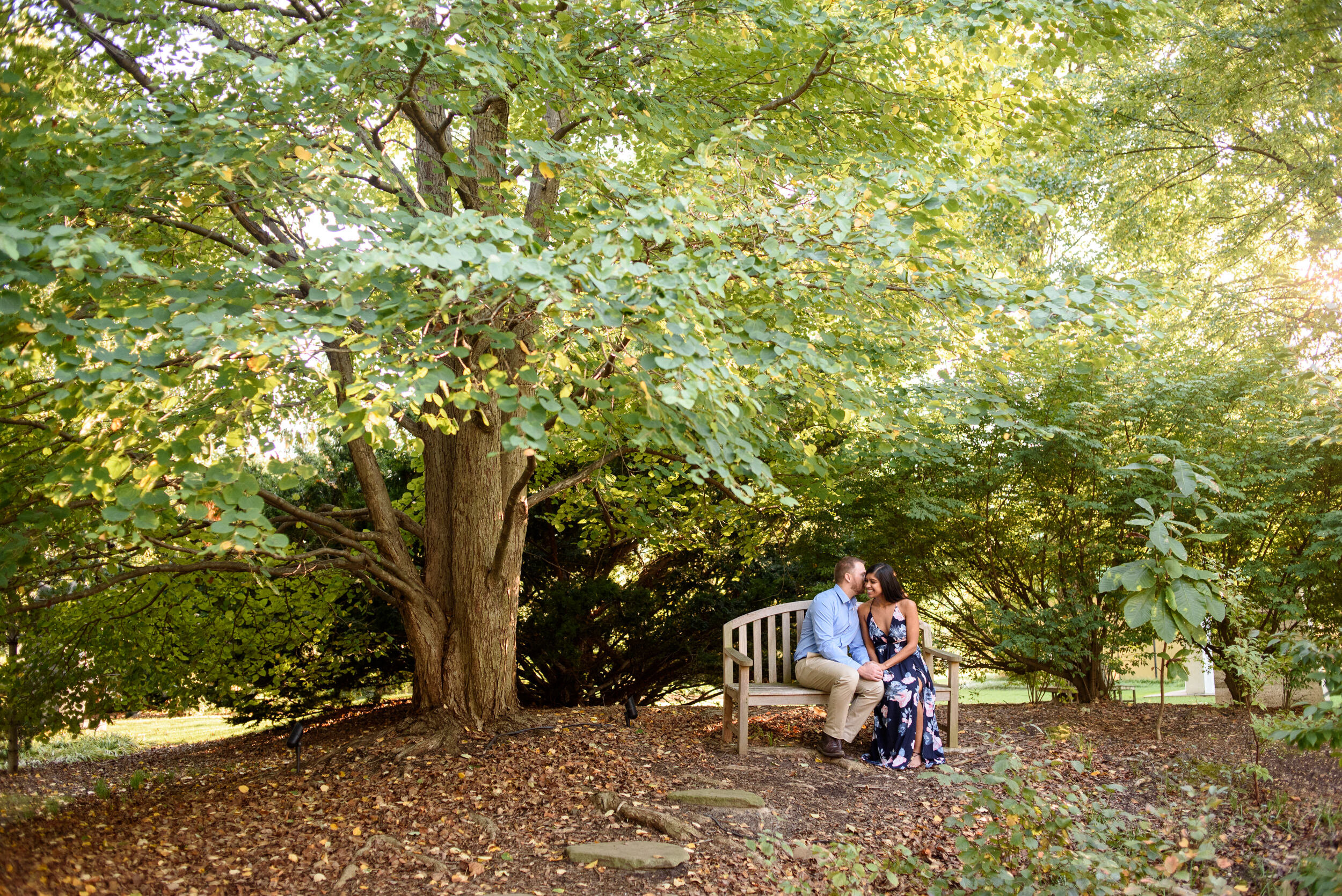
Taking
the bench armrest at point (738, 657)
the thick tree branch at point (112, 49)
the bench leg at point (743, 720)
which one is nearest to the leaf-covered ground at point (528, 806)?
the bench leg at point (743, 720)

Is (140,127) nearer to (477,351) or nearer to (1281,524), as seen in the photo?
(477,351)

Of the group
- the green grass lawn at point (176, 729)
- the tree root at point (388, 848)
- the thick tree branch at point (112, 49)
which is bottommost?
the green grass lawn at point (176, 729)

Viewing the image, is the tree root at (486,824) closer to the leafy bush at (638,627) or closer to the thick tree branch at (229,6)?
the leafy bush at (638,627)

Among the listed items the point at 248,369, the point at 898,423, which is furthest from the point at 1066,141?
the point at 248,369

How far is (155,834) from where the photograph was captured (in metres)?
4.23

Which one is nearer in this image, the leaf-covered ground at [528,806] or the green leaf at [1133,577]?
the green leaf at [1133,577]

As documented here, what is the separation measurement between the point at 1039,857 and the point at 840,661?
231cm

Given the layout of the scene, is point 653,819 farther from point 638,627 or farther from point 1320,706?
point 638,627

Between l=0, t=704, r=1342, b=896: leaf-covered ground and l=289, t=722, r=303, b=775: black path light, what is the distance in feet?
0.19

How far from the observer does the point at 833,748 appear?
18.0 feet

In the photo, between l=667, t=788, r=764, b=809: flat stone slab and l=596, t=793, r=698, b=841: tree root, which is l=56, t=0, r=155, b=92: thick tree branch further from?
l=667, t=788, r=764, b=809: flat stone slab

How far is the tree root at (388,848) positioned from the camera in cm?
370

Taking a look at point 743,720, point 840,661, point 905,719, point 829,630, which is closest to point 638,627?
point 743,720

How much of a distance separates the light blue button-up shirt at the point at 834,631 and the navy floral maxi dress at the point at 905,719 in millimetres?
249
